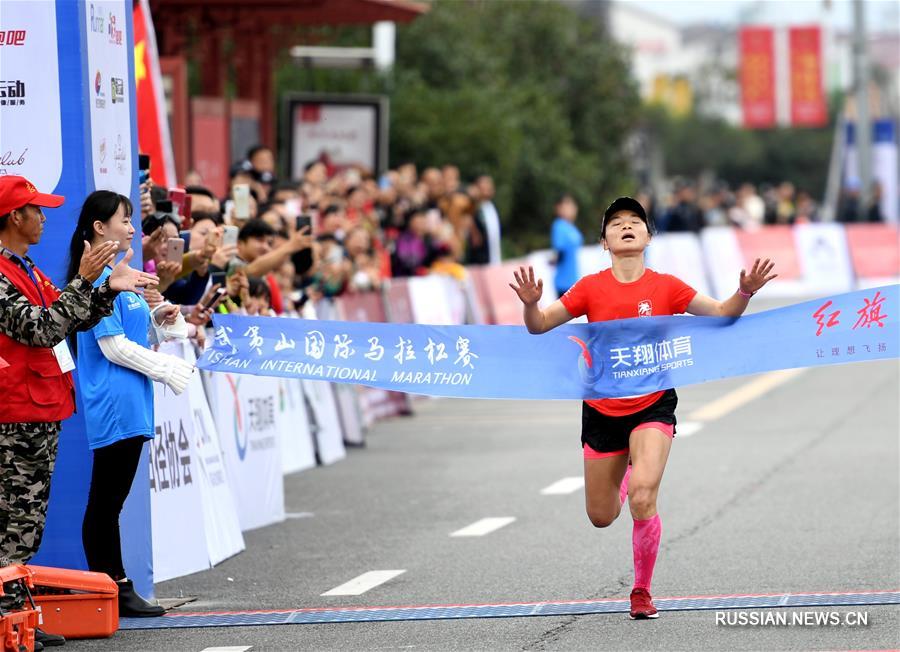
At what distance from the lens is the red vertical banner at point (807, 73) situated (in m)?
53.7

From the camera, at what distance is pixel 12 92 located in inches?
348

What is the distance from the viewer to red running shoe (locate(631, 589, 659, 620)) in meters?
8.52

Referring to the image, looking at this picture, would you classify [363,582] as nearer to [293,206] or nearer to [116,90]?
[116,90]

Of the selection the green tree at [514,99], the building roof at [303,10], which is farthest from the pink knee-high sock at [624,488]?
the green tree at [514,99]

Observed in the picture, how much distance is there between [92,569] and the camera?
881 cm

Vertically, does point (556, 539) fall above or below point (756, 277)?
below

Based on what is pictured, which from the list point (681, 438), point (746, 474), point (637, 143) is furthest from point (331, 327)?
point (637, 143)

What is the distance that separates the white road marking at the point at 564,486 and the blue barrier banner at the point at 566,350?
3.85 meters

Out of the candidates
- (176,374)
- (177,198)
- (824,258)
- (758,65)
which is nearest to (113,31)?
(176,374)

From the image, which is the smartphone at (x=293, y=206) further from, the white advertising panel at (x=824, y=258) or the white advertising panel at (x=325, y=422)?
the white advertising panel at (x=824, y=258)

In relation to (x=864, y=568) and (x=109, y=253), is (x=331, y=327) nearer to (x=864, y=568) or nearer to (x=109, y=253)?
(x=109, y=253)

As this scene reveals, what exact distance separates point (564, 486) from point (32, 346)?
637 centimetres

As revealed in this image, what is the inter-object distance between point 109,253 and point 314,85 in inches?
1066

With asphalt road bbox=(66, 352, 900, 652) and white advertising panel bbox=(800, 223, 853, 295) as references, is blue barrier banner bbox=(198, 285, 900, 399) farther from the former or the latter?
white advertising panel bbox=(800, 223, 853, 295)
